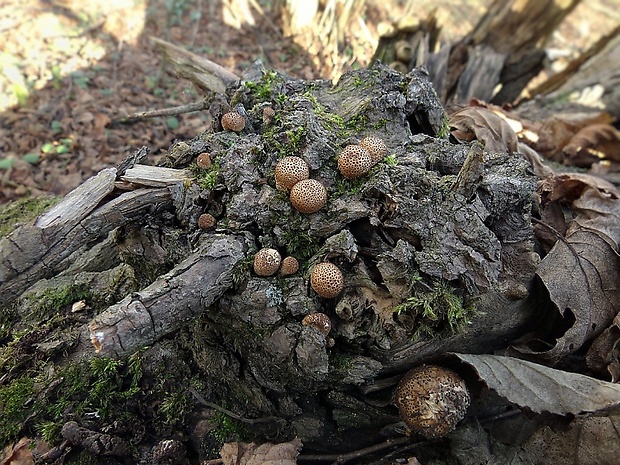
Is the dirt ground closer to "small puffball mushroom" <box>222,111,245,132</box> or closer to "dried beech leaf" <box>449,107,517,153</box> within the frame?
"small puffball mushroom" <box>222,111,245,132</box>

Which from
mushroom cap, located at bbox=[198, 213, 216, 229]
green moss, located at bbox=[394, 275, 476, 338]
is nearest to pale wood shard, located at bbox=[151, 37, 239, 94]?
mushroom cap, located at bbox=[198, 213, 216, 229]

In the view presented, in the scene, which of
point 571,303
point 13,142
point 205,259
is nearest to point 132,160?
point 205,259

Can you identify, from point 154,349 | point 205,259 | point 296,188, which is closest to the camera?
point 205,259

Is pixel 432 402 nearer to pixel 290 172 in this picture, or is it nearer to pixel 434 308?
pixel 434 308

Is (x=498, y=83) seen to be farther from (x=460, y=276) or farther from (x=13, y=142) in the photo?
(x=13, y=142)

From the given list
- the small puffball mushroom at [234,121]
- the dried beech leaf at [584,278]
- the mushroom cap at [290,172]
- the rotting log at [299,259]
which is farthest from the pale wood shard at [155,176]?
the dried beech leaf at [584,278]

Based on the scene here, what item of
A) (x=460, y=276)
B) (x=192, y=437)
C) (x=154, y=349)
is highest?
(x=460, y=276)

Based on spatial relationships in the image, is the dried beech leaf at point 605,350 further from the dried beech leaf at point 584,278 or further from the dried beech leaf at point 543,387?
the dried beech leaf at point 543,387

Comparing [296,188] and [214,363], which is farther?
[214,363]
